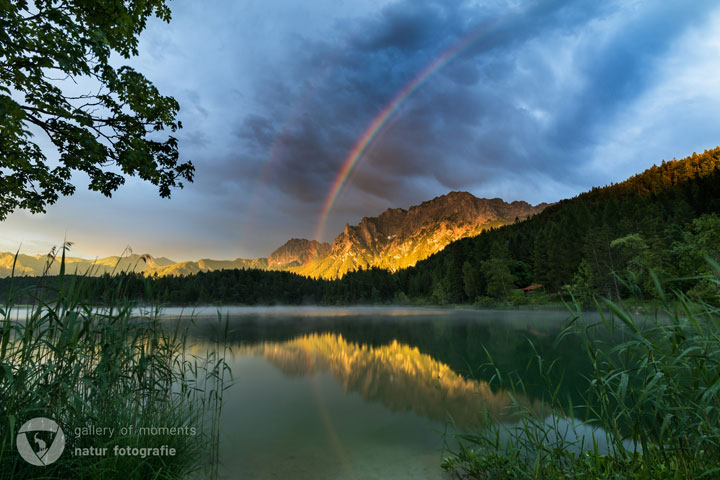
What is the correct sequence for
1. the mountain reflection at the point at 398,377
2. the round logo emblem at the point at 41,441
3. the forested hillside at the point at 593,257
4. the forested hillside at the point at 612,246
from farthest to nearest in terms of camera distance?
the forested hillside at the point at 612,246, the forested hillside at the point at 593,257, the mountain reflection at the point at 398,377, the round logo emblem at the point at 41,441

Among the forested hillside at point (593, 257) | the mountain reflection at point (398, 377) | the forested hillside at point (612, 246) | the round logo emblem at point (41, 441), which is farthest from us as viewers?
the forested hillside at point (612, 246)

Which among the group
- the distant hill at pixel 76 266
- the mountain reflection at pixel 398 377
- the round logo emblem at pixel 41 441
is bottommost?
the mountain reflection at pixel 398 377

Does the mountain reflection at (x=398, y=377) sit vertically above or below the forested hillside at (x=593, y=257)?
below

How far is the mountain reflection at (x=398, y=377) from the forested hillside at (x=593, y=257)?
573 centimetres

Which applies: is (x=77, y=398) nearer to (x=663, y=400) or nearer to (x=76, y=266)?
(x=76, y=266)

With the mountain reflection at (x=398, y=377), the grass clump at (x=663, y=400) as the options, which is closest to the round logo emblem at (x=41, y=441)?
the mountain reflection at (x=398, y=377)

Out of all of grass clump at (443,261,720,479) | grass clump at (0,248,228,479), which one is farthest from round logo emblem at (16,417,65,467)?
grass clump at (443,261,720,479)

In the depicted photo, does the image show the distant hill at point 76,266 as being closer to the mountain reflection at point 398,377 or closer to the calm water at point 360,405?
the calm water at point 360,405

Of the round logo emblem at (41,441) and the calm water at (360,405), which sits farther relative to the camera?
the calm water at (360,405)

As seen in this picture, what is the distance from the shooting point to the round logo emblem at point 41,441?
4.23 meters

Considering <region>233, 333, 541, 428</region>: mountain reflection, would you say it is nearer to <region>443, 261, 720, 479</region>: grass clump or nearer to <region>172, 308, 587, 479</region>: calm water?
<region>172, 308, 587, 479</region>: calm water

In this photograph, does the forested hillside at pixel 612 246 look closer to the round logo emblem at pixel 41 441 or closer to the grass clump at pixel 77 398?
the grass clump at pixel 77 398

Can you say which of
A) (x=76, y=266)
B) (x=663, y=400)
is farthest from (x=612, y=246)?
(x=76, y=266)

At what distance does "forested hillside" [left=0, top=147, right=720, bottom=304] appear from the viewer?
24070 millimetres
